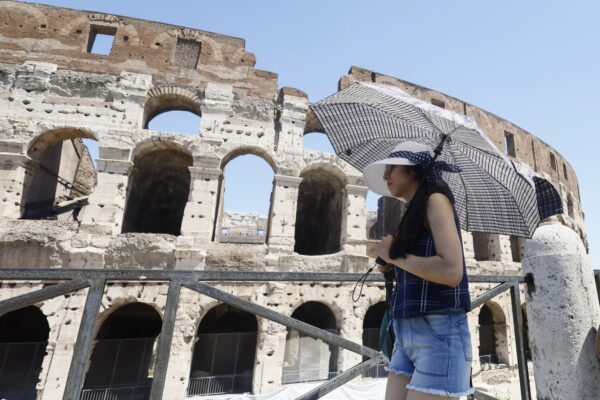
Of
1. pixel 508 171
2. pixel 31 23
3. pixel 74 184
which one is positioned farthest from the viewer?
pixel 74 184

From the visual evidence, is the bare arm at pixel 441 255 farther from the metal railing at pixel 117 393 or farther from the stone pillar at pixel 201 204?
the metal railing at pixel 117 393

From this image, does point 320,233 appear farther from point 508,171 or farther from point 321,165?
point 508,171

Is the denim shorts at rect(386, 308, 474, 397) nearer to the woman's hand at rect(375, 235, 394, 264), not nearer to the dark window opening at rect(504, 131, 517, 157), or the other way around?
the woman's hand at rect(375, 235, 394, 264)

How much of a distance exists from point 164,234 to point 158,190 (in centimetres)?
551

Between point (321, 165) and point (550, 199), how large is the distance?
9.37 m

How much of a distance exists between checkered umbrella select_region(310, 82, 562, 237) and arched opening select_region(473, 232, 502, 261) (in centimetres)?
1288

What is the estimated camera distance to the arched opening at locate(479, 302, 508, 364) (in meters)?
12.1

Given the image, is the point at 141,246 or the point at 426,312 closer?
the point at 426,312

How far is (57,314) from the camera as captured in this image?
328 inches

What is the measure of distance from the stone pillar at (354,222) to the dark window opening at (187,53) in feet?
22.3

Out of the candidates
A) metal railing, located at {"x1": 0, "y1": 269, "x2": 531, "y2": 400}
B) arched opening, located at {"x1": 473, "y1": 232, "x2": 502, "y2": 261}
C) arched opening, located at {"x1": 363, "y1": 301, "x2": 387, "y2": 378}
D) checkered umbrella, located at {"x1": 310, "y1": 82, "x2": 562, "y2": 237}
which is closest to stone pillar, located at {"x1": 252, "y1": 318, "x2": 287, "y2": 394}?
arched opening, located at {"x1": 363, "y1": 301, "x2": 387, "y2": 378}

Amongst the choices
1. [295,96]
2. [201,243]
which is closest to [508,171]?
[201,243]

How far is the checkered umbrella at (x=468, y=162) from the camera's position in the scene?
191 cm

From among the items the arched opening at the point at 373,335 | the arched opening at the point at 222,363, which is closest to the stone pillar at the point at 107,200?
the arched opening at the point at 222,363
